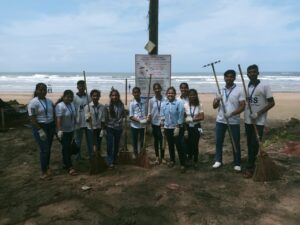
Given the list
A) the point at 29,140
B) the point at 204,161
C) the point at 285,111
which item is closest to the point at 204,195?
the point at 204,161

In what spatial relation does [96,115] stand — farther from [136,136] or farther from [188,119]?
[188,119]

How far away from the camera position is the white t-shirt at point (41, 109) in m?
6.27

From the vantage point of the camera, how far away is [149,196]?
5.45 metres

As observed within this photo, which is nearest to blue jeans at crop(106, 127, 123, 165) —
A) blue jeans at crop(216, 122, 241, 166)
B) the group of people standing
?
the group of people standing

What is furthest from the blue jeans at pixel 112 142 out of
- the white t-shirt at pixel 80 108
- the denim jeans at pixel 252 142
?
the denim jeans at pixel 252 142

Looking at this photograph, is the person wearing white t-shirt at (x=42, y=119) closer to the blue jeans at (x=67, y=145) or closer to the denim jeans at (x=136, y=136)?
the blue jeans at (x=67, y=145)

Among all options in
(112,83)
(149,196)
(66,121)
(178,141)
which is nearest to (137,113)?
(178,141)

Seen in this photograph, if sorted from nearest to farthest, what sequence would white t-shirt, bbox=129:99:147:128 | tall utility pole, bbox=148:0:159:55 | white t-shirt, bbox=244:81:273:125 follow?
white t-shirt, bbox=244:81:273:125 → white t-shirt, bbox=129:99:147:128 → tall utility pole, bbox=148:0:159:55

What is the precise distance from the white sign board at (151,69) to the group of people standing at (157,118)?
2.14 metres

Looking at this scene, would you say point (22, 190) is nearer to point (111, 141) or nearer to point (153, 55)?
point (111, 141)

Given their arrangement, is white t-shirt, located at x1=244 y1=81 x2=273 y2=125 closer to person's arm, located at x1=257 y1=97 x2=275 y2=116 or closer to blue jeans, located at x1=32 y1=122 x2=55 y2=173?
person's arm, located at x1=257 y1=97 x2=275 y2=116

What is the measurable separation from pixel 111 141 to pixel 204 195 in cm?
223

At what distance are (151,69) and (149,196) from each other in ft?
14.5

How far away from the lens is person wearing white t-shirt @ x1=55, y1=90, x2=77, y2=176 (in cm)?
654
